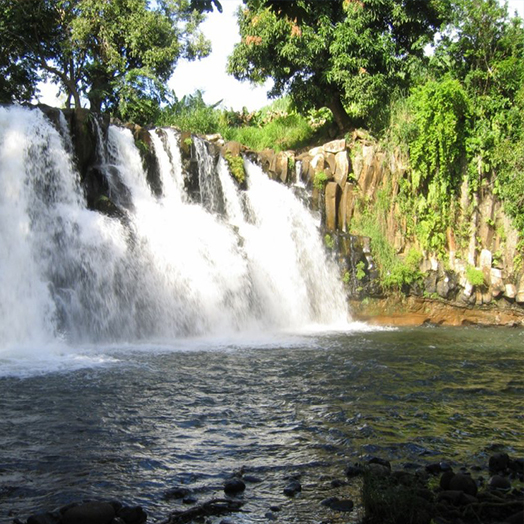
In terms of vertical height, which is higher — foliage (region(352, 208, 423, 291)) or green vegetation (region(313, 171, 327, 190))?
green vegetation (region(313, 171, 327, 190))

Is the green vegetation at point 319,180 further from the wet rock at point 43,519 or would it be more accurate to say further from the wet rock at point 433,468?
the wet rock at point 43,519

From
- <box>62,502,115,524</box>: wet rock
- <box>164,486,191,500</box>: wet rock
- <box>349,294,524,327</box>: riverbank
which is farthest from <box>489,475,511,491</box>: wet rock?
<box>349,294,524,327</box>: riverbank

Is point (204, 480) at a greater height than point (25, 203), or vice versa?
point (25, 203)

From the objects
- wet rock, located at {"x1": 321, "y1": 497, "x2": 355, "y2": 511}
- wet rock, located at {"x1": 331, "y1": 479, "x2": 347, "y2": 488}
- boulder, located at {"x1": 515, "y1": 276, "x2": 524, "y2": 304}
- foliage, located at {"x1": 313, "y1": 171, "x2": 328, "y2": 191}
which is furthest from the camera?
foliage, located at {"x1": 313, "y1": 171, "x2": 328, "y2": 191}

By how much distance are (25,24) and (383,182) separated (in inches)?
638

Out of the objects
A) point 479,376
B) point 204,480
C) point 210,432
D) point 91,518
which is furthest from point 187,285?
point 91,518

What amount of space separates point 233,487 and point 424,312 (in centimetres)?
1427

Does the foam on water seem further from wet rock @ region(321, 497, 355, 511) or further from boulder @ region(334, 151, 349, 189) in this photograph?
wet rock @ region(321, 497, 355, 511)

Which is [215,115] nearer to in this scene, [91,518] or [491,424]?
[491,424]

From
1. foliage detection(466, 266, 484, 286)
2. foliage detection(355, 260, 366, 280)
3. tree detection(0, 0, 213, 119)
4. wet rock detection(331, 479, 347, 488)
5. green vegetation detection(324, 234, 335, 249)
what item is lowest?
wet rock detection(331, 479, 347, 488)

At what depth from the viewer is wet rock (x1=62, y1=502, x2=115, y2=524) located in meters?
4.03

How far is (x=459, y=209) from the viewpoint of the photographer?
18.9 m

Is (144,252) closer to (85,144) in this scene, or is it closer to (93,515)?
(85,144)

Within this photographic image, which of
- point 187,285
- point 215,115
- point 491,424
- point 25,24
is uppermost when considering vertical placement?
point 25,24
